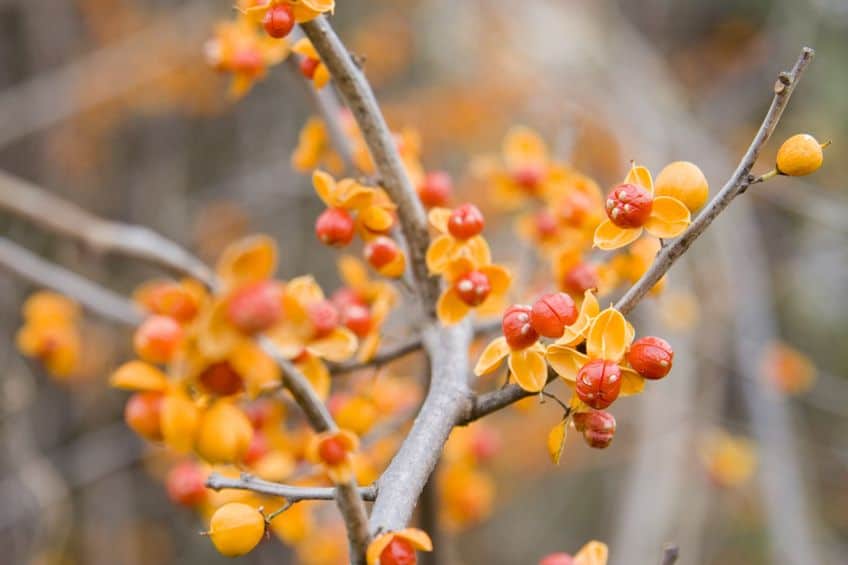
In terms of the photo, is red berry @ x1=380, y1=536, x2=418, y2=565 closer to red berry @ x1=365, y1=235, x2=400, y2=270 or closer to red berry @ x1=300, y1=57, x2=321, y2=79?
red berry @ x1=365, y1=235, x2=400, y2=270

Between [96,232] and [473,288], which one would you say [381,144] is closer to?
[473,288]

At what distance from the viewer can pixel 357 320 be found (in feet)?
2.45

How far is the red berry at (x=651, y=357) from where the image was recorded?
1.70 ft

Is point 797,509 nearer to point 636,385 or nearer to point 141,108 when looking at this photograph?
point 636,385

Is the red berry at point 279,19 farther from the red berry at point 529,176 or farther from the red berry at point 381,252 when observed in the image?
the red berry at point 529,176

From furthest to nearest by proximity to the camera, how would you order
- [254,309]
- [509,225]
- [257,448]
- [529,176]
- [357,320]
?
[509,225]
[529,176]
[257,448]
[357,320]
[254,309]

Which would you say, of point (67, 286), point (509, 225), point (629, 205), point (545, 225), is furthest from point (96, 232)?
point (509, 225)

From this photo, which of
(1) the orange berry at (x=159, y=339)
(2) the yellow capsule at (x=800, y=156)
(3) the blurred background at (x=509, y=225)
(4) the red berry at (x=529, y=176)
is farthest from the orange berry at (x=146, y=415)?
(3) the blurred background at (x=509, y=225)

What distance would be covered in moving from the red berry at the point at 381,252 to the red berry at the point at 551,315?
18 cm

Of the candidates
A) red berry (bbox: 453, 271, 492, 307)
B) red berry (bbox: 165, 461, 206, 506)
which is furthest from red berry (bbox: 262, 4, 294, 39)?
red berry (bbox: 165, 461, 206, 506)

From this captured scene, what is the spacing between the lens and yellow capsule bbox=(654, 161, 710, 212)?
569 mm

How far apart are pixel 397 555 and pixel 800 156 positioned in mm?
379

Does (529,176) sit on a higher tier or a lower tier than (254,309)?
lower

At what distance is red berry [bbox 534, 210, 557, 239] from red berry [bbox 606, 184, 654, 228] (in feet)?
1.09
